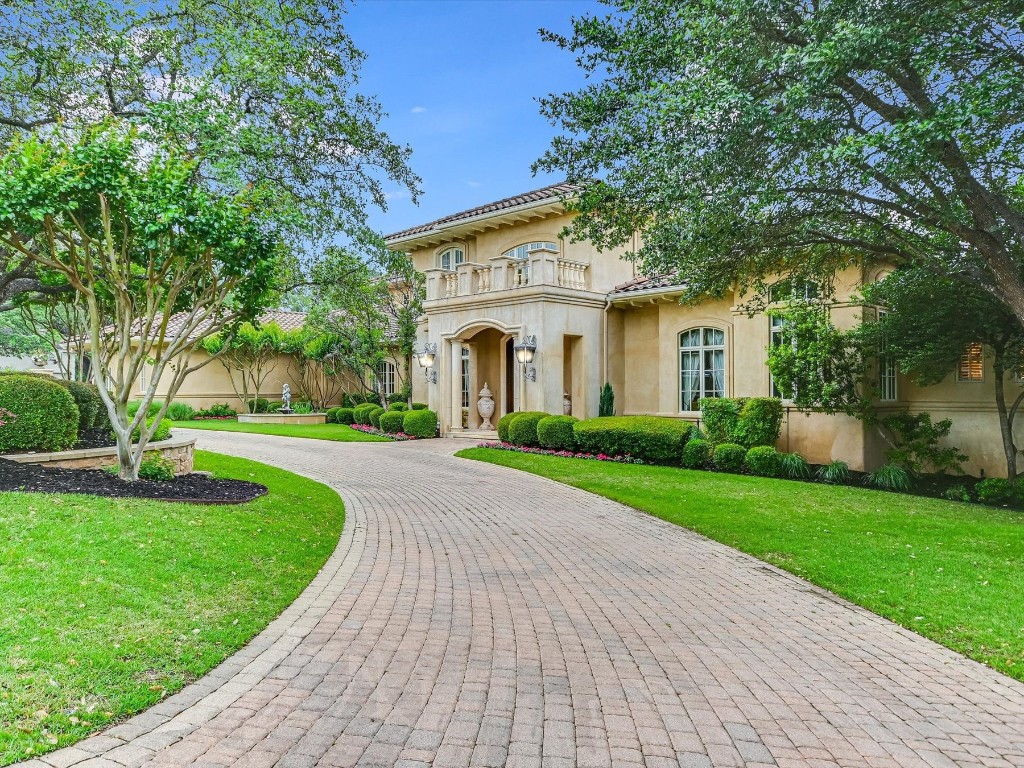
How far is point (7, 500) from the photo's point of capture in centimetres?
703

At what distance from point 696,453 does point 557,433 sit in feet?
12.4

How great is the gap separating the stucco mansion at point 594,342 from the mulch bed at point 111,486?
1052cm

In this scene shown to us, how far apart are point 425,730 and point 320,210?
11818 millimetres

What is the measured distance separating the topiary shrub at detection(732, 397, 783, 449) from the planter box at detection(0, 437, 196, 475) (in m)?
11.4

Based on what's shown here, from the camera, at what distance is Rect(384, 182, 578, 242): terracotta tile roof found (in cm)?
1966

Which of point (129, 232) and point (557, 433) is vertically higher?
point (129, 232)

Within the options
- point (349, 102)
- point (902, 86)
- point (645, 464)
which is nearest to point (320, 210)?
point (349, 102)

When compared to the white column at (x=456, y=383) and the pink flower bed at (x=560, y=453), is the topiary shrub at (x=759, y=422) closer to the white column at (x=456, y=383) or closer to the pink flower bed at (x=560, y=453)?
the pink flower bed at (x=560, y=453)

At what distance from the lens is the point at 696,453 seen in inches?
594

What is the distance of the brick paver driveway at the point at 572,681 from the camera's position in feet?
11.1

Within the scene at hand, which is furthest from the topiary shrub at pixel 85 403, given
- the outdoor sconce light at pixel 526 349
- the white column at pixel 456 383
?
the white column at pixel 456 383

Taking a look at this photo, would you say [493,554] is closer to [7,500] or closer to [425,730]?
[425,730]

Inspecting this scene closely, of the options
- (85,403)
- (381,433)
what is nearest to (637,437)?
(381,433)

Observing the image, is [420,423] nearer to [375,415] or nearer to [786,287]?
[375,415]
